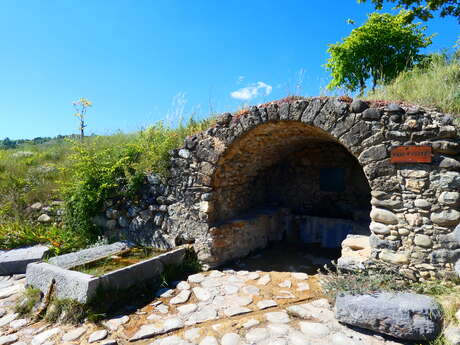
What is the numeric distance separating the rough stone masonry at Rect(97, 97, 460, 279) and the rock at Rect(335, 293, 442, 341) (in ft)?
2.37

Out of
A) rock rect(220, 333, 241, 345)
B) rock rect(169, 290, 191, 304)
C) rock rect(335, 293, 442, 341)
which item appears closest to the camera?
rock rect(335, 293, 442, 341)

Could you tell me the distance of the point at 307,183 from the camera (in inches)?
259

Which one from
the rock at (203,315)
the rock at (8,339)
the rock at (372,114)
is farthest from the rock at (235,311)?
the rock at (372,114)

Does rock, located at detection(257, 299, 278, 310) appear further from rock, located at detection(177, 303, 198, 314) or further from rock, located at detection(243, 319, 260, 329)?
rock, located at detection(177, 303, 198, 314)

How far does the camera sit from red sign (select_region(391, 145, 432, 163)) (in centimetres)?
340

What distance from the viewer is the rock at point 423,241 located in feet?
11.1

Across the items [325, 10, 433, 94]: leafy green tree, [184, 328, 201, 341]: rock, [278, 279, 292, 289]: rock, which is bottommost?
[184, 328, 201, 341]: rock

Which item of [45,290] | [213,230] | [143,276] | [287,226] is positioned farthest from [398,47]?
[45,290]

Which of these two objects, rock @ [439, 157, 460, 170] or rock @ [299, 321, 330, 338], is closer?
rock @ [299, 321, 330, 338]

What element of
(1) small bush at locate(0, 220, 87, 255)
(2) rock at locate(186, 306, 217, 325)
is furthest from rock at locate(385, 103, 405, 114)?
(1) small bush at locate(0, 220, 87, 255)

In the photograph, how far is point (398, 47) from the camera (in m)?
10.6

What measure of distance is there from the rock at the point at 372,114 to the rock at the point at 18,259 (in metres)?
5.65

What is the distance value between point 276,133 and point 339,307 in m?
2.78

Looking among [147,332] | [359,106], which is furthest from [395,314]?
[147,332]
